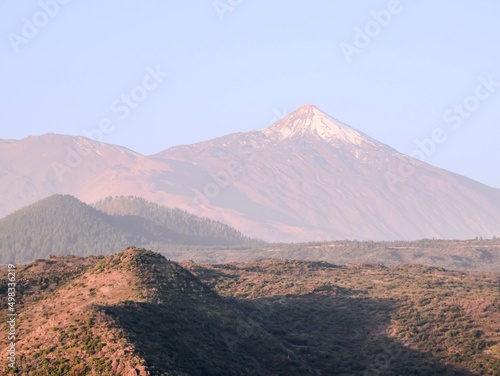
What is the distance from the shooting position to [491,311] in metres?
84.9

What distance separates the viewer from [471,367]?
240ft

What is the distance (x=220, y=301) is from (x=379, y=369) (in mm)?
14406

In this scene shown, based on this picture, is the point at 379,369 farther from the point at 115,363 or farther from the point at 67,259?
the point at 67,259

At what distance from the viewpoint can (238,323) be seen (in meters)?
73.8

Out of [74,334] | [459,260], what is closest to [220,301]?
[74,334]

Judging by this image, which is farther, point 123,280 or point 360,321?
point 360,321

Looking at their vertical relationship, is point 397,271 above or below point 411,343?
above

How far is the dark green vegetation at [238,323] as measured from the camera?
5981cm

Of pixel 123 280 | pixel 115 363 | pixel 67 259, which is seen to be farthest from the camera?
pixel 67 259

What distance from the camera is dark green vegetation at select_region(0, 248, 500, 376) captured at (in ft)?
196

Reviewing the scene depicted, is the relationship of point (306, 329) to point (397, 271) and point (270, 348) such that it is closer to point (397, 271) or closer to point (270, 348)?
point (270, 348)

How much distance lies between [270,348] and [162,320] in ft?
30.6

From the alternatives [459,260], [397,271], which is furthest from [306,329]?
[459,260]

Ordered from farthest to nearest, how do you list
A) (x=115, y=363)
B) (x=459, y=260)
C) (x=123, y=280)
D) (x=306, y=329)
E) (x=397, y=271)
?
1. (x=459, y=260)
2. (x=397, y=271)
3. (x=306, y=329)
4. (x=123, y=280)
5. (x=115, y=363)
